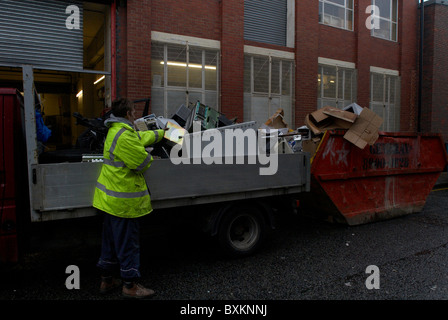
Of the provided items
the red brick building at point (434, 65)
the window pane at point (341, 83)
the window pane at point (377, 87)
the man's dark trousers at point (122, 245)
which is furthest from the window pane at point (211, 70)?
the red brick building at point (434, 65)

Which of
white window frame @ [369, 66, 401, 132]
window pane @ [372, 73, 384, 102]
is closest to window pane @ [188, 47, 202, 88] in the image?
white window frame @ [369, 66, 401, 132]

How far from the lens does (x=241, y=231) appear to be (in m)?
4.88

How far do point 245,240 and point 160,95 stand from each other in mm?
5290

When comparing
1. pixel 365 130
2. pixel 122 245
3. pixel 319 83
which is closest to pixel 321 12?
pixel 319 83

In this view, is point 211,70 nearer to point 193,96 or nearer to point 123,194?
point 193,96

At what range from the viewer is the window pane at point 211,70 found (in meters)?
9.59

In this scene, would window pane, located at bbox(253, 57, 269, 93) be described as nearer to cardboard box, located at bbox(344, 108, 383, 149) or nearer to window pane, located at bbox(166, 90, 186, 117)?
window pane, located at bbox(166, 90, 186, 117)

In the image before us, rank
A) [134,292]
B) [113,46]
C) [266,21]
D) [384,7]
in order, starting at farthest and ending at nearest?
[384,7], [266,21], [113,46], [134,292]

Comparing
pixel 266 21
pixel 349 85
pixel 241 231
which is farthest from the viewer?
pixel 349 85

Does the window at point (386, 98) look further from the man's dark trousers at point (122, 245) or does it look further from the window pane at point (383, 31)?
the man's dark trousers at point (122, 245)

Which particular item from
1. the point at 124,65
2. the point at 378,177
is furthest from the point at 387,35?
the point at 124,65

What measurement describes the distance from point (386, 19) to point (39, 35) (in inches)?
497

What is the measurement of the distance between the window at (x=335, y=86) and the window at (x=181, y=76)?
13.6 ft
